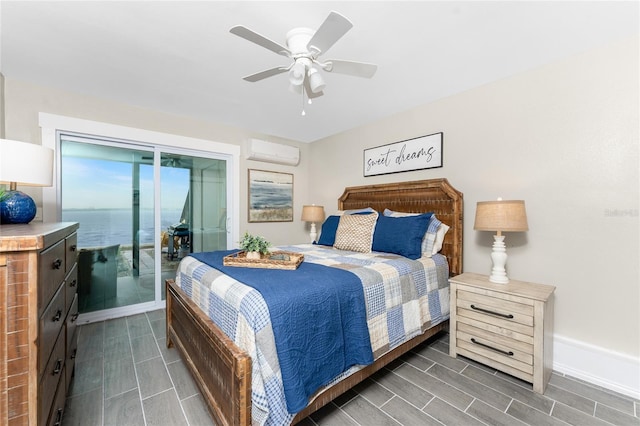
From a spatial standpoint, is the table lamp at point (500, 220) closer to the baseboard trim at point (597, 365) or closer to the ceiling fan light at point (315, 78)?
the baseboard trim at point (597, 365)

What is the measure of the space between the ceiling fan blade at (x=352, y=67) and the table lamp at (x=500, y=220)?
4.60ft

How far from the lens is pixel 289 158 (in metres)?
4.39

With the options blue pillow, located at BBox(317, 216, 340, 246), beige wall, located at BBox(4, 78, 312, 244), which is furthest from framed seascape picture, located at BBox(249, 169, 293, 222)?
blue pillow, located at BBox(317, 216, 340, 246)

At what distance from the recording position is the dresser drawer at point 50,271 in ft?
3.26

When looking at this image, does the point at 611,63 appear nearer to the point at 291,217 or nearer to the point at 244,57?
the point at 244,57

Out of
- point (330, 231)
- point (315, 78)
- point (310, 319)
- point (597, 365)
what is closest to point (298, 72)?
point (315, 78)

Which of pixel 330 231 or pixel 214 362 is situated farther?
pixel 330 231

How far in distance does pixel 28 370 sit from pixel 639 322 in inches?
130

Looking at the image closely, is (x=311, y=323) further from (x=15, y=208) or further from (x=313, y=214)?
(x=313, y=214)

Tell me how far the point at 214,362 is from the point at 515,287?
2185 mm

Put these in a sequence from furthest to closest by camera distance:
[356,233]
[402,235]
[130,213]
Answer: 1. [130,213]
2. [356,233]
3. [402,235]

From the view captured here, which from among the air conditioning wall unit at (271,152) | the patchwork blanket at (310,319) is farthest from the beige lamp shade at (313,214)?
the patchwork blanket at (310,319)

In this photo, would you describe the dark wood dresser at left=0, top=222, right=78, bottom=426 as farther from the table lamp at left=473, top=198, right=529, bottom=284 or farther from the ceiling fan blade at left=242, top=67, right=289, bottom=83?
the table lamp at left=473, top=198, right=529, bottom=284

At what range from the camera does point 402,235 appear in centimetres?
262
